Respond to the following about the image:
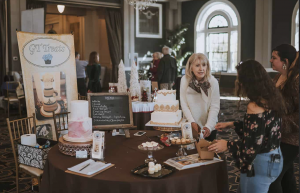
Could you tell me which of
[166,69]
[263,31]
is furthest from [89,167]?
[263,31]

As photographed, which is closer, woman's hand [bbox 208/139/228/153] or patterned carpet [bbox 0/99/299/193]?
woman's hand [bbox 208/139/228/153]

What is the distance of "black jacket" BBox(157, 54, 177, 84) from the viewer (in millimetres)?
8609

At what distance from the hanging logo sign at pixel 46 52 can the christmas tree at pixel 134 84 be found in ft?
4.06

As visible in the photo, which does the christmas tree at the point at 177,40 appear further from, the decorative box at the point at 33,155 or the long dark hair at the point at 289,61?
the long dark hair at the point at 289,61

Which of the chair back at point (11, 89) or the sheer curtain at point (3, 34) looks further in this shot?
the sheer curtain at point (3, 34)

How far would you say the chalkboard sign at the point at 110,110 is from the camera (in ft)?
10.4

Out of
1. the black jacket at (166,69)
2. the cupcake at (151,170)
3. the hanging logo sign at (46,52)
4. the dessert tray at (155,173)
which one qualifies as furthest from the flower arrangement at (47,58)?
the black jacket at (166,69)

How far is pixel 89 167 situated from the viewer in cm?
228

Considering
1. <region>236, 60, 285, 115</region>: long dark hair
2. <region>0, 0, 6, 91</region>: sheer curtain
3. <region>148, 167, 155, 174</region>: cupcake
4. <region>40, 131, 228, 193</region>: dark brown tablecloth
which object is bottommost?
<region>40, 131, 228, 193</region>: dark brown tablecloth

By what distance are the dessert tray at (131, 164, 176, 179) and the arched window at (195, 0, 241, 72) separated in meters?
11.5

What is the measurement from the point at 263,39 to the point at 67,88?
9.17 m

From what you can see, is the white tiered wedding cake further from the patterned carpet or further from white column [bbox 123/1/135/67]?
white column [bbox 123/1/135/67]

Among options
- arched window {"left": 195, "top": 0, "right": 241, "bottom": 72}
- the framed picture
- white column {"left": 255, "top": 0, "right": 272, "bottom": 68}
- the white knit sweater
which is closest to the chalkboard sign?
the white knit sweater

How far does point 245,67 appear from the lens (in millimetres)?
2148
